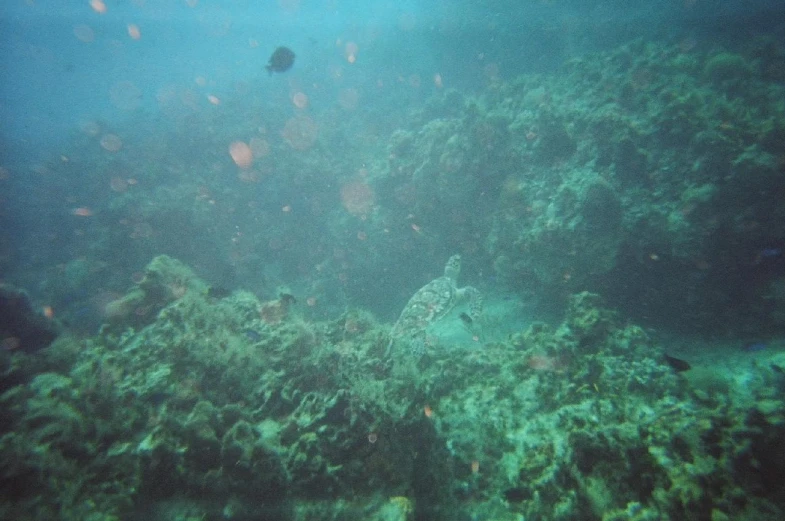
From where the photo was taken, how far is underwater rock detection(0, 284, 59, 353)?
7.75 meters

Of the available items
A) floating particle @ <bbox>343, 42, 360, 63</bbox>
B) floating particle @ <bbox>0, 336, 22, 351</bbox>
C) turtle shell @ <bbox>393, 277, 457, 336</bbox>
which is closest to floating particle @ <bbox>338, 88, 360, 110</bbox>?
floating particle @ <bbox>343, 42, 360, 63</bbox>

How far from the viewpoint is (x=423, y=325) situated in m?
8.59

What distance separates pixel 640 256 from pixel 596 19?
2536 centimetres

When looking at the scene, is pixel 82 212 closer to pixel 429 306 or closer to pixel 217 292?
pixel 217 292

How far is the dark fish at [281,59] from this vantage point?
9.66 meters

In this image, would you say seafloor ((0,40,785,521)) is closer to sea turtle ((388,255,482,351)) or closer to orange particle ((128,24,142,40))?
sea turtle ((388,255,482,351))

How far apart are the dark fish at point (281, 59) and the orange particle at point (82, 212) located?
1390cm

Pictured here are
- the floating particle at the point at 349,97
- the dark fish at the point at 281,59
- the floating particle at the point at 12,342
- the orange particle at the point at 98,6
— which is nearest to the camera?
the floating particle at the point at 12,342

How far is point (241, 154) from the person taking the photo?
18141mm

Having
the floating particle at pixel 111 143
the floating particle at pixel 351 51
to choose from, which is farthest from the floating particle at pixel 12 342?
the floating particle at pixel 351 51

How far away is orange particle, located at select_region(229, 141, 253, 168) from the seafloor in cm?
58

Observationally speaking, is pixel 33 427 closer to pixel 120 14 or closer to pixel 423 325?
pixel 423 325

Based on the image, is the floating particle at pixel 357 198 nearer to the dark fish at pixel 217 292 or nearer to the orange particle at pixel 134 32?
the dark fish at pixel 217 292

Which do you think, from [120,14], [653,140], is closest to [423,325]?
[653,140]
